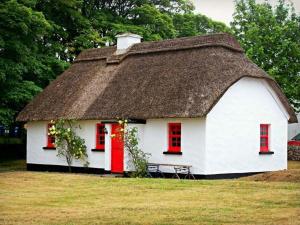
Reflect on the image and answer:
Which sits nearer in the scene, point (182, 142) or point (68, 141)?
point (182, 142)

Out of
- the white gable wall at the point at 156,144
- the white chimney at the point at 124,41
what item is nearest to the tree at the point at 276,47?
the white chimney at the point at 124,41

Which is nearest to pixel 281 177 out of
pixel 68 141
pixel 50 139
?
pixel 68 141

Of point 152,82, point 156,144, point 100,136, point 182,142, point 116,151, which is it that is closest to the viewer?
point 182,142

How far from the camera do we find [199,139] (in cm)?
2636

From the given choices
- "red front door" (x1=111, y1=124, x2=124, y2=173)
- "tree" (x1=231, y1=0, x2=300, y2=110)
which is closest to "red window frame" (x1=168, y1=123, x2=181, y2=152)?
"red front door" (x1=111, y1=124, x2=124, y2=173)

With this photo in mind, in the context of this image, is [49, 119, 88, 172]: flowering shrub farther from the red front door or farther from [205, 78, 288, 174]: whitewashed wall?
[205, 78, 288, 174]: whitewashed wall

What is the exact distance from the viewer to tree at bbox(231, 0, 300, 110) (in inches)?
1651

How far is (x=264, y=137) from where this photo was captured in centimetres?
2942

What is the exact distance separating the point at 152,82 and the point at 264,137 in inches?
219

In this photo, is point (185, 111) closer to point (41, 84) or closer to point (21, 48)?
point (21, 48)

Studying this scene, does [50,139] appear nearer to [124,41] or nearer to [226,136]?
[124,41]

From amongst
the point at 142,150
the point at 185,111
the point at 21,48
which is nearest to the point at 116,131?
the point at 142,150

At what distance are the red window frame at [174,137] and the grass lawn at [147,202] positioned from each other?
364cm

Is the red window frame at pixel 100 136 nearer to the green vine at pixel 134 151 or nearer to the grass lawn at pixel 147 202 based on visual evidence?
the green vine at pixel 134 151
